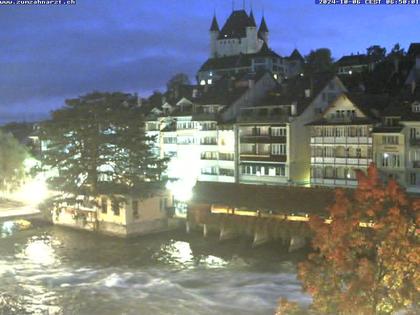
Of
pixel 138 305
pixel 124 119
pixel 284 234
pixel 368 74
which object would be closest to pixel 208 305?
pixel 138 305

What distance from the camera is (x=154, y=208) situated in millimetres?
59938

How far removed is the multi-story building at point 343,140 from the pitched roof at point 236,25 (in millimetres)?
78610

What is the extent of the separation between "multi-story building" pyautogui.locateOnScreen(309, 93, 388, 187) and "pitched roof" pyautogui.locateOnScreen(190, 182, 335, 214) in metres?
6.82

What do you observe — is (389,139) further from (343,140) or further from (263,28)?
(263,28)

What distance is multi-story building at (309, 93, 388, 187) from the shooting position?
55.5 m

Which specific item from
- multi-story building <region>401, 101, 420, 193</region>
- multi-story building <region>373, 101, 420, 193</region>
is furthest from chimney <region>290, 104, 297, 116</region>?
multi-story building <region>401, 101, 420, 193</region>

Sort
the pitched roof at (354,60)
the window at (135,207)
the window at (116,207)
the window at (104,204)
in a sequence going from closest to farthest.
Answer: the window at (116,207) < the window at (135,207) < the window at (104,204) < the pitched roof at (354,60)

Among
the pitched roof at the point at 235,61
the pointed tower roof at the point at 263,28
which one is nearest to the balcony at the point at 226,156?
the pitched roof at the point at 235,61

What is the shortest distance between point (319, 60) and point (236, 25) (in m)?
30.9

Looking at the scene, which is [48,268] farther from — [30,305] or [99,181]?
[99,181]

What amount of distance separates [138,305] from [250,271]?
1024cm

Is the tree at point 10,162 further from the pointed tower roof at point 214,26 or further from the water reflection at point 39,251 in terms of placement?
the pointed tower roof at point 214,26

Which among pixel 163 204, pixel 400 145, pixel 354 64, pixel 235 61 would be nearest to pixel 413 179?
pixel 400 145

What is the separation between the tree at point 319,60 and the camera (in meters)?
108
